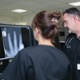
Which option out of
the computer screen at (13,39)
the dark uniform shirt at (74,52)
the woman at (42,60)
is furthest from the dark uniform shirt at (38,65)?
the dark uniform shirt at (74,52)

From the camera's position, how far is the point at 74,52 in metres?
1.75

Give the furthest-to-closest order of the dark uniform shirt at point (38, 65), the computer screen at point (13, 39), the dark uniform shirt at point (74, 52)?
the dark uniform shirt at point (74, 52) → the computer screen at point (13, 39) → the dark uniform shirt at point (38, 65)

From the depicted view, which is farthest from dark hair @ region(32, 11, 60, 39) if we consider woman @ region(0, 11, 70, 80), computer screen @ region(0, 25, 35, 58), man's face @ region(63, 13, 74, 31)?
man's face @ region(63, 13, 74, 31)

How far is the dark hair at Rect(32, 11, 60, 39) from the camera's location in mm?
1159

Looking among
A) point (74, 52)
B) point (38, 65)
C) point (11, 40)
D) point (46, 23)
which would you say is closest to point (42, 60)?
point (38, 65)

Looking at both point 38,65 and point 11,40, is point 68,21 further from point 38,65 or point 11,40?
point 38,65

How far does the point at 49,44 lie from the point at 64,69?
0.18 m

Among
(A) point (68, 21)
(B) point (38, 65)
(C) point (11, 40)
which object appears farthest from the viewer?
(A) point (68, 21)

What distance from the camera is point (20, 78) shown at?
1.07 metres

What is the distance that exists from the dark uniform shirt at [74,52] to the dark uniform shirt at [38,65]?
0.56 m

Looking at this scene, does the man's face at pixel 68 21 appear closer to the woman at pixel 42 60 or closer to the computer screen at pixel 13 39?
the computer screen at pixel 13 39

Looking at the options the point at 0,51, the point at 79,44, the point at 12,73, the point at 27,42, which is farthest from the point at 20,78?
the point at 79,44

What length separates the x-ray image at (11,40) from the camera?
156 cm

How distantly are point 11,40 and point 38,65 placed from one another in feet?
1.99
